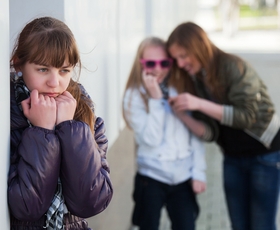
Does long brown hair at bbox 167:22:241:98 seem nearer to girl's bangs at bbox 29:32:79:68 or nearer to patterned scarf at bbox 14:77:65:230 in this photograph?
girl's bangs at bbox 29:32:79:68

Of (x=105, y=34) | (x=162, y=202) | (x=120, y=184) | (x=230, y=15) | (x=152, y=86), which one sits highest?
(x=105, y=34)

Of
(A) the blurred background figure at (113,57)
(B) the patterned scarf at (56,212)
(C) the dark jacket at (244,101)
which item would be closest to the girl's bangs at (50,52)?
(A) the blurred background figure at (113,57)

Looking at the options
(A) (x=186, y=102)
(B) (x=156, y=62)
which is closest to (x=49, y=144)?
(A) (x=186, y=102)

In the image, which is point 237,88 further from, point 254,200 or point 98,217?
point 98,217

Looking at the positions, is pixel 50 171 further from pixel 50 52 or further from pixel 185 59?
pixel 185 59

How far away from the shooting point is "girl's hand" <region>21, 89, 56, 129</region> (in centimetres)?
224

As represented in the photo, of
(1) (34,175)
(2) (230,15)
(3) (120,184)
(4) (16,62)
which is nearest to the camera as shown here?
(1) (34,175)

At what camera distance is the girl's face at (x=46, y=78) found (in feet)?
7.55

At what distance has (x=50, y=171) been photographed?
215 centimetres

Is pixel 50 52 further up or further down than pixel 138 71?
further up

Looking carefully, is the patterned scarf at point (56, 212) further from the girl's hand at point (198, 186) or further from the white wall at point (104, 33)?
the girl's hand at point (198, 186)

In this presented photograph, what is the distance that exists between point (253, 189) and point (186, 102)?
0.79 meters

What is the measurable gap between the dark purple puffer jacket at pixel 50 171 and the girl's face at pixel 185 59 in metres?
1.95

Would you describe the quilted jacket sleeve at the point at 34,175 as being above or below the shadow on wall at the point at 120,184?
above
